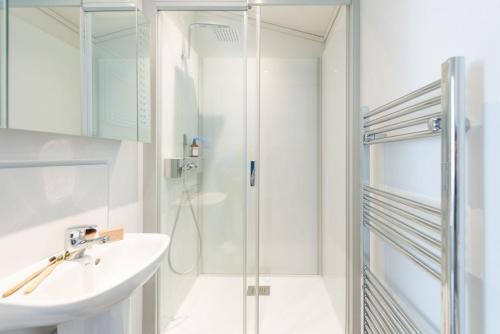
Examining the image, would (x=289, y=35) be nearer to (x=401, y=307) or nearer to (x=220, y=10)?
(x=220, y=10)

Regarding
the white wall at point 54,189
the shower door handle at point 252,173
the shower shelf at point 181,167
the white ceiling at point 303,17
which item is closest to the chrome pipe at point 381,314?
the shower door handle at point 252,173

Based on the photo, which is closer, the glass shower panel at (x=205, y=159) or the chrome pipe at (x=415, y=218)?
the chrome pipe at (x=415, y=218)

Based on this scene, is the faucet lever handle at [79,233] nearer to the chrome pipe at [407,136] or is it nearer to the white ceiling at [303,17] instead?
the chrome pipe at [407,136]

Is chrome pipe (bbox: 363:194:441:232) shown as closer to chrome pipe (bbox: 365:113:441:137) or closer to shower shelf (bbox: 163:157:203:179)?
chrome pipe (bbox: 365:113:441:137)

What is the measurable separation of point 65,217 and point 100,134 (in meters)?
0.35

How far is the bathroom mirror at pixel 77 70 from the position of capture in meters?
0.77

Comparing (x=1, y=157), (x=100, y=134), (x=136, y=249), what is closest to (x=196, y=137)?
(x=100, y=134)

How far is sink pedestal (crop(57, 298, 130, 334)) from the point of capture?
86 cm

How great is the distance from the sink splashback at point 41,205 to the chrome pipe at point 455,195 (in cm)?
121

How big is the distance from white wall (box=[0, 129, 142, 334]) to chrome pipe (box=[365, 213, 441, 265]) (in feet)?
4.02

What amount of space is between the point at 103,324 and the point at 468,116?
1313mm

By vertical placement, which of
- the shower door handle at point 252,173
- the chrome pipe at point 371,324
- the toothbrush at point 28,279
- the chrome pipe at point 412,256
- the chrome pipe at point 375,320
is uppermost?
the shower door handle at point 252,173

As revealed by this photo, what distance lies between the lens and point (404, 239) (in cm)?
92

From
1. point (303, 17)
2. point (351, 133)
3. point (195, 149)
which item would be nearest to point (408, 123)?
point (351, 133)
